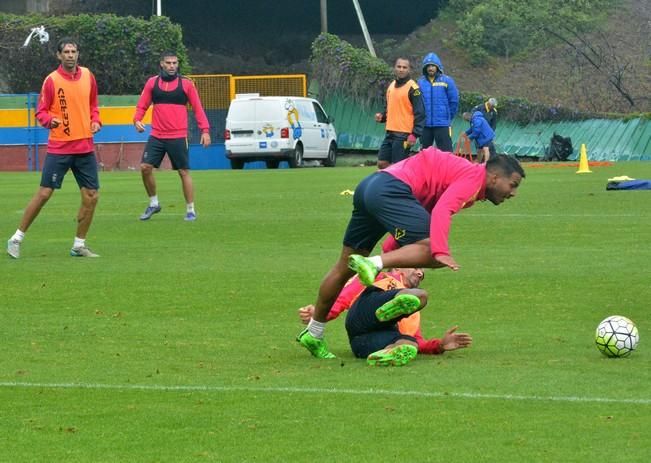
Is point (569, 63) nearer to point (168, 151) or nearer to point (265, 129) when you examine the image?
point (265, 129)

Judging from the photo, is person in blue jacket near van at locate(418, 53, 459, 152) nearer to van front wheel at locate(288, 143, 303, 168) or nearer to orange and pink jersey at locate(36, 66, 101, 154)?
orange and pink jersey at locate(36, 66, 101, 154)

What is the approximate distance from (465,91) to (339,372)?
45.2m

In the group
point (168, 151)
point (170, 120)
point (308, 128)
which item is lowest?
point (308, 128)

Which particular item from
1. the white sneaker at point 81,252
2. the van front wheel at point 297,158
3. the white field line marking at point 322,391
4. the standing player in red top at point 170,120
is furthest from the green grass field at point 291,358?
the van front wheel at point 297,158

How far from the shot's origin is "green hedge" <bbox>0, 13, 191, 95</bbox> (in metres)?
50.1

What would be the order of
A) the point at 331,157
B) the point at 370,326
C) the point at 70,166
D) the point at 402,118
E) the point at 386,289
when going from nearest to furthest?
1. the point at 370,326
2. the point at 386,289
3. the point at 70,166
4. the point at 402,118
5. the point at 331,157

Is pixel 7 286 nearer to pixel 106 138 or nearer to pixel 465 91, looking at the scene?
pixel 106 138

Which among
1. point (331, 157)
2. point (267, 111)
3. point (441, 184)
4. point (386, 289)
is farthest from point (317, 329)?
point (331, 157)

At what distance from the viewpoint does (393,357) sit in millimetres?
8648

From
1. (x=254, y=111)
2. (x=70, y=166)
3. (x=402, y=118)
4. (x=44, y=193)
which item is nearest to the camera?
(x=44, y=193)

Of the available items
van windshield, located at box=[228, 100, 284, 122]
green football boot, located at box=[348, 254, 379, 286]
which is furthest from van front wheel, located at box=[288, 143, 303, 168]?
green football boot, located at box=[348, 254, 379, 286]

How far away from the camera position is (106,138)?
45062mm

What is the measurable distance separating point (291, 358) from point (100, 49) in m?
42.4

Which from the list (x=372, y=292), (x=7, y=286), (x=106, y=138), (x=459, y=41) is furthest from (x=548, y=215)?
(x=459, y=41)
